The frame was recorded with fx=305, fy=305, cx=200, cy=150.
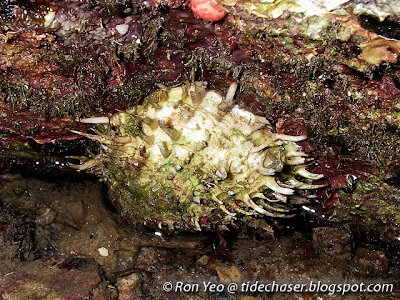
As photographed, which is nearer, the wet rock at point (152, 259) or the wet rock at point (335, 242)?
the wet rock at point (152, 259)

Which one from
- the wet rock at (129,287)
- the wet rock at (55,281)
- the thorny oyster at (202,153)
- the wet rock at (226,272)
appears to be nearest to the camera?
the thorny oyster at (202,153)

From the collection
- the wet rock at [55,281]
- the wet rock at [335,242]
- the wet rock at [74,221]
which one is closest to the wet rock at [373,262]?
the wet rock at [335,242]

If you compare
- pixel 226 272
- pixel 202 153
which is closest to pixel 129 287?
pixel 226 272

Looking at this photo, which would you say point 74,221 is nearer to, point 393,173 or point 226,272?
point 226,272

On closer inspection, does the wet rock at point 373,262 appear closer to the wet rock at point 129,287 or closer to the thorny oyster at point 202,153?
the thorny oyster at point 202,153

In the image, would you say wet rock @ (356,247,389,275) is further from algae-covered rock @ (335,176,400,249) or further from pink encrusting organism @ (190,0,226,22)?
pink encrusting organism @ (190,0,226,22)
